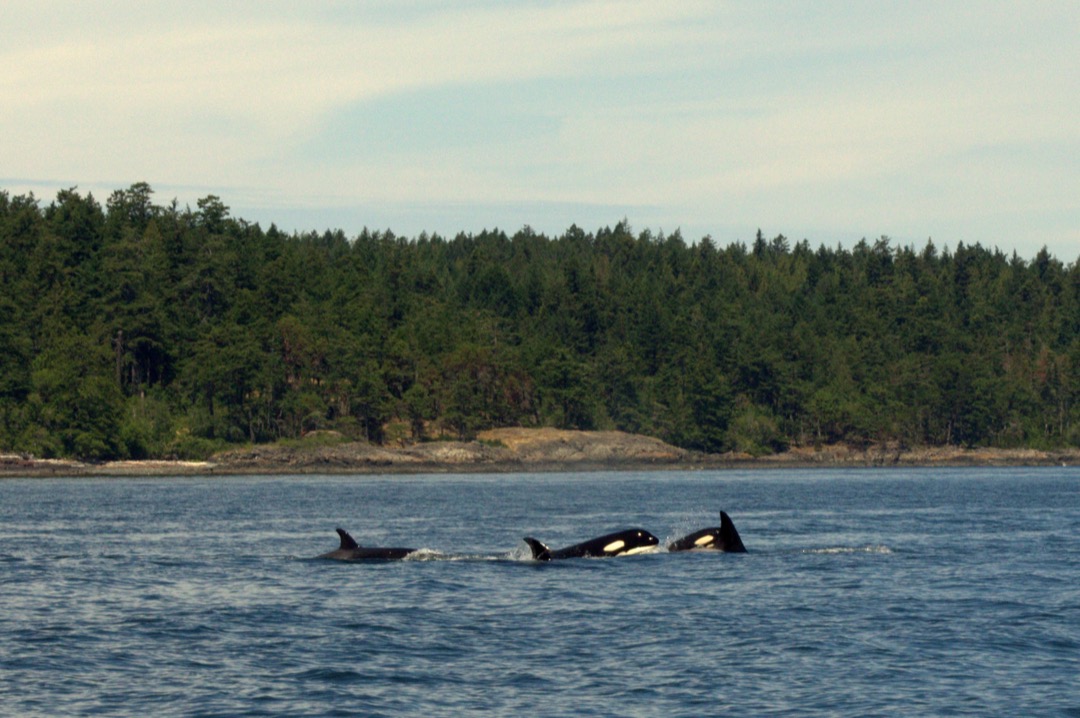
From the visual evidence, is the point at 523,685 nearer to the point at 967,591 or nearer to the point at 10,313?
the point at 967,591

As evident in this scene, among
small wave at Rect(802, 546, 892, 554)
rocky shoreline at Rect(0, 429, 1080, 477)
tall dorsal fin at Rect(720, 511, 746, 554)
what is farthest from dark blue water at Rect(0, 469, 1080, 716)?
rocky shoreline at Rect(0, 429, 1080, 477)

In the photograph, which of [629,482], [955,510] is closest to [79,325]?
[629,482]

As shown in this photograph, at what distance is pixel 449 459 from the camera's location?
172500 mm

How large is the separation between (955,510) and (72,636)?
58.4 meters

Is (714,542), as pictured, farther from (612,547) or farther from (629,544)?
(612,547)

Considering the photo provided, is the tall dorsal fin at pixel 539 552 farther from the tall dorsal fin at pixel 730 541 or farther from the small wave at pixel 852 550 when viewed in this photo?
the small wave at pixel 852 550

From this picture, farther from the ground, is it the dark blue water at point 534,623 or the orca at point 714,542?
the orca at point 714,542

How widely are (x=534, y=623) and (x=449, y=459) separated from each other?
140372 mm

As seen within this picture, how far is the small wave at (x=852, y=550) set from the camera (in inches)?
1929

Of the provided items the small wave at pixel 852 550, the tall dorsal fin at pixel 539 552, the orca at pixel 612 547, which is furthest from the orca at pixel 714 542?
the tall dorsal fin at pixel 539 552

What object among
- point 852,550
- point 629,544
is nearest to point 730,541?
point 629,544

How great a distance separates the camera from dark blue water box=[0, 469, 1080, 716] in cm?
2502

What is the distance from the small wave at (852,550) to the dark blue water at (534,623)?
25 centimetres

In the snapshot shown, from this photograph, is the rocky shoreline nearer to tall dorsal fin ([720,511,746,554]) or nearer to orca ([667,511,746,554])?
orca ([667,511,746,554])
